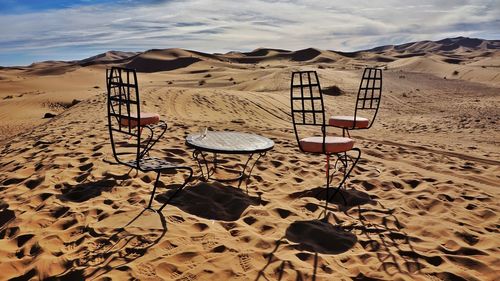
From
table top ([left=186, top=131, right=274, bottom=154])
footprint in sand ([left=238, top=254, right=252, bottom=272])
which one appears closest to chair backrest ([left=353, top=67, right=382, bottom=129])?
table top ([left=186, top=131, right=274, bottom=154])

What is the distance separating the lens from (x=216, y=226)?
3.66m

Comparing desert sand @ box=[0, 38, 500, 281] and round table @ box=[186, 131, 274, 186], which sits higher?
round table @ box=[186, 131, 274, 186]

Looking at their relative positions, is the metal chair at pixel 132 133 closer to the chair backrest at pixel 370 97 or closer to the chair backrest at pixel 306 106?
the chair backrest at pixel 306 106

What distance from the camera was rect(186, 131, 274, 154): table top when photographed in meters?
4.28

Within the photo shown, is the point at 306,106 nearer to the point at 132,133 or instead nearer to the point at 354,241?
the point at 132,133

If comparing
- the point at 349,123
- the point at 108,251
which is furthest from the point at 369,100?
the point at 108,251

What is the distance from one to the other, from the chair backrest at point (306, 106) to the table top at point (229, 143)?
45cm

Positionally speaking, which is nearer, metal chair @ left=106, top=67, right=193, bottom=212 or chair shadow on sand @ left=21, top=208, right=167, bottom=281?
chair shadow on sand @ left=21, top=208, right=167, bottom=281

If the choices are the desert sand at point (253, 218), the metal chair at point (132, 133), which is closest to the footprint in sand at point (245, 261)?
the desert sand at point (253, 218)

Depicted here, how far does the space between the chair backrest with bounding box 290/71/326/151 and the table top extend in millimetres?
453

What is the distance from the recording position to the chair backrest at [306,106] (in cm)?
411

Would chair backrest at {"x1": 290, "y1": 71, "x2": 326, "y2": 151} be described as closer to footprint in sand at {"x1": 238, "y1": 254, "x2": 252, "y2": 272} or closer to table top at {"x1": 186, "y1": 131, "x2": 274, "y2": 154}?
table top at {"x1": 186, "y1": 131, "x2": 274, "y2": 154}

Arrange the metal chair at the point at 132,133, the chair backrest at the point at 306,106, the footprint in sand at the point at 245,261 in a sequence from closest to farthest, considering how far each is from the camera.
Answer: the footprint in sand at the point at 245,261
the metal chair at the point at 132,133
the chair backrest at the point at 306,106

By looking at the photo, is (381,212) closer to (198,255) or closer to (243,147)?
(243,147)
